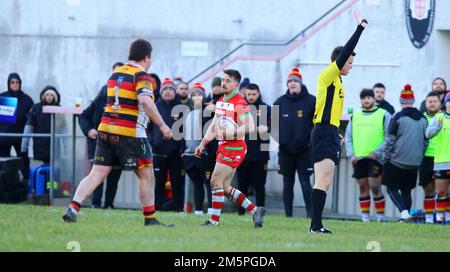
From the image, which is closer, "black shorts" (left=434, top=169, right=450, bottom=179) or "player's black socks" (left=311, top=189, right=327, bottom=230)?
"player's black socks" (left=311, top=189, right=327, bottom=230)

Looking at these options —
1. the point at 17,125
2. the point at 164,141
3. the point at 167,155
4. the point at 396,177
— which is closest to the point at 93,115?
the point at 164,141

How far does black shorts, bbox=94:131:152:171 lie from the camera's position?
11359mm

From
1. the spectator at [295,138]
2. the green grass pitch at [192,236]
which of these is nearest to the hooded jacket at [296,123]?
the spectator at [295,138]

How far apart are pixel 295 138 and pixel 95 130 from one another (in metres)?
3.41

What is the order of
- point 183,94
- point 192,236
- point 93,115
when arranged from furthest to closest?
point 183,94
point 93,115
point 192,236

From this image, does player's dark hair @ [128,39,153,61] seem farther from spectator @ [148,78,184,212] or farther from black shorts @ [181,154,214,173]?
spectator @ [148,78,184,212]

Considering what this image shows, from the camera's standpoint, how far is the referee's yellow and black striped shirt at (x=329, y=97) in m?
11.6

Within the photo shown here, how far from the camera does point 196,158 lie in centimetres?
1672

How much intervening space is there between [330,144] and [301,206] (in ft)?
22.5

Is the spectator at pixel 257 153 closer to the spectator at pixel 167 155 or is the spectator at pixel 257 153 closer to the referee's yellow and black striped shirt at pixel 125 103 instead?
the spectator at pixel 167 155

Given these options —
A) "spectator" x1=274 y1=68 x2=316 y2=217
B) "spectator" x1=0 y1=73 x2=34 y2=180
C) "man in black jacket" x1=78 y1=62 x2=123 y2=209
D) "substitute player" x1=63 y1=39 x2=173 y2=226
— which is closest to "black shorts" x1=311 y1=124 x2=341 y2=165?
"substitute player" x1=63 y1=39 x2=173 y2=226

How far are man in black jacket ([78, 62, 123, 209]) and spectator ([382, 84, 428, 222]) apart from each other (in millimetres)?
4465

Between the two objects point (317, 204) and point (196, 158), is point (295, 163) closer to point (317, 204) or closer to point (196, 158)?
point (196, 158)

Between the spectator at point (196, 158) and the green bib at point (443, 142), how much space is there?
11.9ft
